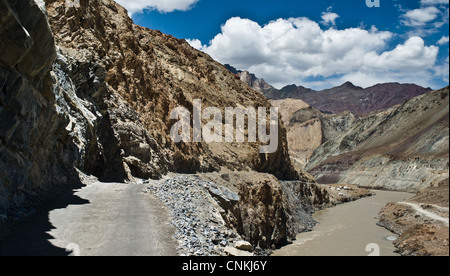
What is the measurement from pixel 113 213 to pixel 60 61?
9.27 meters

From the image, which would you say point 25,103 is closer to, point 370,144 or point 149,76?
point 149,76

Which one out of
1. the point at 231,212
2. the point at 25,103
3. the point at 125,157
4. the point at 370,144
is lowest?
the point at 231,212

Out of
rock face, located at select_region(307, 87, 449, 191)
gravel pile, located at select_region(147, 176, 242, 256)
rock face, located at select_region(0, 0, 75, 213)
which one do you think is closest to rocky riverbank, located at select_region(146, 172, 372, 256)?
gravel pile, located at select_region(147, 176, 242, 256)

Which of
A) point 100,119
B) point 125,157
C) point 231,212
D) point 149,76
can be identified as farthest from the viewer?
point 149,76

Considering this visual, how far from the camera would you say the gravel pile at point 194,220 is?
8820mm

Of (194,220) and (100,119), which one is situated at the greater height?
(100,119)

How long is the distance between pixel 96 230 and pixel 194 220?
356cm

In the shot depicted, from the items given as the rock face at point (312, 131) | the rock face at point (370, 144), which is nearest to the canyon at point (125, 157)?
the rock face at point (370, 144)

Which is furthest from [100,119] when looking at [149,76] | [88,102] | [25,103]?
[149,76]

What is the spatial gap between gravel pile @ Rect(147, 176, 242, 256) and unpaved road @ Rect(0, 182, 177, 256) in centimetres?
38

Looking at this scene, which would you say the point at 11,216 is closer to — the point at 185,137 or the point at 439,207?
the point at 439,207

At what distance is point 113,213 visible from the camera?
10688 millimetres

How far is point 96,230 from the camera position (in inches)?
350
